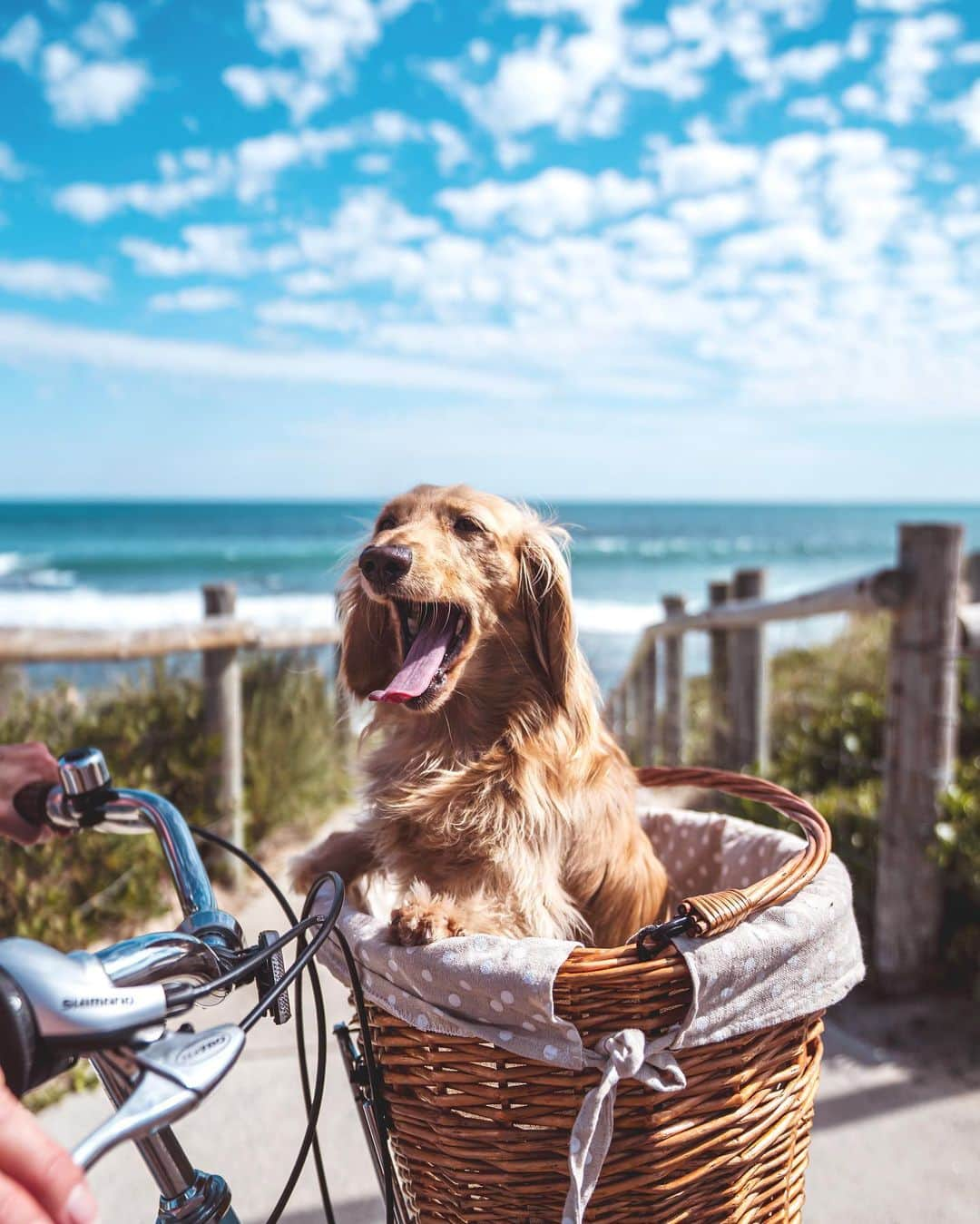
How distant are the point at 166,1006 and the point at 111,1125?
10 cm

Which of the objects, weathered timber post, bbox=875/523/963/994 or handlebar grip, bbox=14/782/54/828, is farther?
weathered timber post, bbox=875/523/963/994

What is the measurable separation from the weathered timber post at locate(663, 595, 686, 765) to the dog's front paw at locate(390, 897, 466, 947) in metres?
5.02

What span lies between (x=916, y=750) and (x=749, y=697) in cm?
192

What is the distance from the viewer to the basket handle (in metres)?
1.18

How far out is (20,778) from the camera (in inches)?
55.2

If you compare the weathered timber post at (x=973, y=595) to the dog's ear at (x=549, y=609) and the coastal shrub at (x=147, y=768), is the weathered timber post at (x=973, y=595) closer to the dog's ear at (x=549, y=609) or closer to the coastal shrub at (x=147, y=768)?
the coastal shrub at (x=147, y=768)

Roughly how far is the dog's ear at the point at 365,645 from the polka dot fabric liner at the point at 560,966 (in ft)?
2.60

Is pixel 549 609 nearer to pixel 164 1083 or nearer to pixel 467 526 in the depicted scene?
pixel 467 526

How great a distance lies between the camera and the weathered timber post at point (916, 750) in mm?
3199

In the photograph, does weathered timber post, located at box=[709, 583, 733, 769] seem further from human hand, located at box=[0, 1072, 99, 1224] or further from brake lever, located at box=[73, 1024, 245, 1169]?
human hand, located at box=[0, 1072, 99, 1224]

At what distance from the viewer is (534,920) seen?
1690 mm

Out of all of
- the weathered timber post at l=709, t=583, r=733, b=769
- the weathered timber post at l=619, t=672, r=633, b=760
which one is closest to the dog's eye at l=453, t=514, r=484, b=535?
the weathered timber post at l=709, t=583, r=733, b=769

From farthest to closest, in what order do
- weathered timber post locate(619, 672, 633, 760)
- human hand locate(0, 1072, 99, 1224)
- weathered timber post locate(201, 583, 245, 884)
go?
1. weathered timber post locate(619, 672, 633, 760)
2. weathered timber post locate(201, 583, 245, 884)
3. human hand locate(0, 1072, 99, 1224)

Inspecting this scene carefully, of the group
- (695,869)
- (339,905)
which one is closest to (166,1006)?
(339,905)
